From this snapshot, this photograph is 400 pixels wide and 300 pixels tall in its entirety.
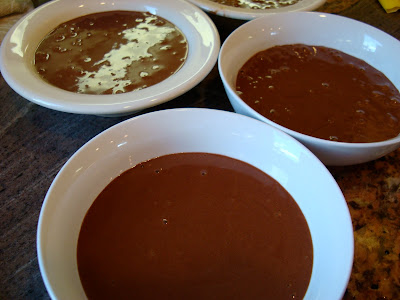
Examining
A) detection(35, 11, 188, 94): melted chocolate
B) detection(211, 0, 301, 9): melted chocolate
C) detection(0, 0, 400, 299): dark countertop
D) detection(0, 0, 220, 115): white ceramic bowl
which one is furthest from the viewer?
detection(211, 0, 301, 9): melted chocolate

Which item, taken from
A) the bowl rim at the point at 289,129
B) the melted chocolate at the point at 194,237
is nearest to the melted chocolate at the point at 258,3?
the bowl rim at the point at 289,129

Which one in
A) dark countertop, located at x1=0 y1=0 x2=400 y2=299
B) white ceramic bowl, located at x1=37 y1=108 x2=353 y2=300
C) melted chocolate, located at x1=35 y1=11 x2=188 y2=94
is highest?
melted chocolate, located at x1=35 y1=11 x2=188 y2=94

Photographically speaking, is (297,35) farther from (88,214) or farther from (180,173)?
(88,214)

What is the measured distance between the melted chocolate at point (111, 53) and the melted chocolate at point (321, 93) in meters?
0.30

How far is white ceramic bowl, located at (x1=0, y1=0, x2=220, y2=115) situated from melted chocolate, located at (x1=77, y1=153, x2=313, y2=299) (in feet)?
0.70

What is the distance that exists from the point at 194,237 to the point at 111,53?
0.79 metres

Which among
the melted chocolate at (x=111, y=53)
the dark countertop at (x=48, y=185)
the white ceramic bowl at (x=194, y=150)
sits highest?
the melted chocolate at (x=111, y=53)

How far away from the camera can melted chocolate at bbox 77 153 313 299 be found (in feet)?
2.41

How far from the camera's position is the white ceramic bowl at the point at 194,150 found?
0.69m

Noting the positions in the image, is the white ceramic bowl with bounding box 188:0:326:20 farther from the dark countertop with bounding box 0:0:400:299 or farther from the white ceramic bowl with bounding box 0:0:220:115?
the dark countertop with bounding box 0:0:400:299

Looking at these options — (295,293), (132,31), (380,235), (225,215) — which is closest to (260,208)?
(225,215)

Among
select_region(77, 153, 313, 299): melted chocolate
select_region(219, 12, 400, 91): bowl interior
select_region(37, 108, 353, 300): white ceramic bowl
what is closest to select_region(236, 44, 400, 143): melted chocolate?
select_region(219, 12, 400, 91): bowl interior

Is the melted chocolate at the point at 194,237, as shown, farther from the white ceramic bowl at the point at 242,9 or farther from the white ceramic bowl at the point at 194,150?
the white ceramic bowl at the point at 242,9

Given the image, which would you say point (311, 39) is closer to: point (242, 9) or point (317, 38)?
point (317, 38)
